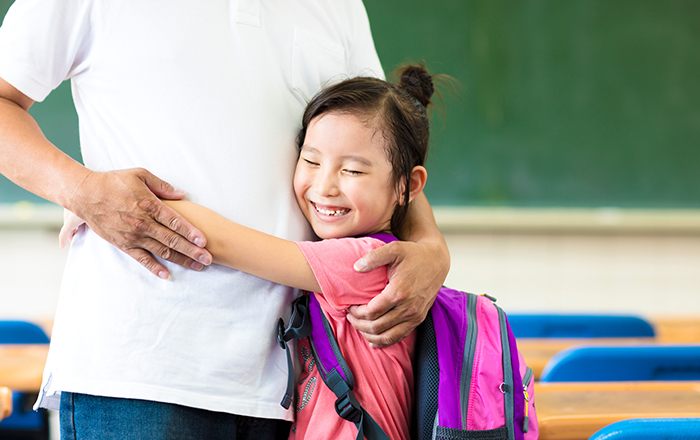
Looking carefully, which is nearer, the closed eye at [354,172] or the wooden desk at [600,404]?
the closed eye at [354,172]

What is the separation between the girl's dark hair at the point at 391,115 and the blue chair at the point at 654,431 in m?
0.55

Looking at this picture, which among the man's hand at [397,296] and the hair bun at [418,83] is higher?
the hair bun at [418,83]

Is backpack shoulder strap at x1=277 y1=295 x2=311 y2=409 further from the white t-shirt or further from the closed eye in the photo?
the closed eye

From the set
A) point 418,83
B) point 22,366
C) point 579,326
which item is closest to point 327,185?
point 418,83

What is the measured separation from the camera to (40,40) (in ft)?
2.82

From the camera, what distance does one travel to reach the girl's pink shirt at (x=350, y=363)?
3.09 feet

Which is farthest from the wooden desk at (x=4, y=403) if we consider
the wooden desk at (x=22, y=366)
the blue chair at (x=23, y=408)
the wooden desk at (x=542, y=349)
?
the wooden desk at (x=542, y=349)

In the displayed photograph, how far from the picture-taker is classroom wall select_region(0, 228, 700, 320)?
3449 millimetres

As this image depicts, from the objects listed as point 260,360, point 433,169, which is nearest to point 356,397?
point 260,360

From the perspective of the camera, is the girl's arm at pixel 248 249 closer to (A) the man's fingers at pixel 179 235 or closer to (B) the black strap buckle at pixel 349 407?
(A) the man's fingers at pixel 179 235

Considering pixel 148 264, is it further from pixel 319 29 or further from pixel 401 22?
pixel 401 22

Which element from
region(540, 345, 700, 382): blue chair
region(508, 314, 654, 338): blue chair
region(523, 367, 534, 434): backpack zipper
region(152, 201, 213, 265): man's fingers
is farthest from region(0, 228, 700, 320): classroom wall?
region(152, 201, 213, 265): man's fingers

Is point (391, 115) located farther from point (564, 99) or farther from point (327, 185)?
point (564, 99)

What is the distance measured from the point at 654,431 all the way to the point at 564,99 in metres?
2.94
